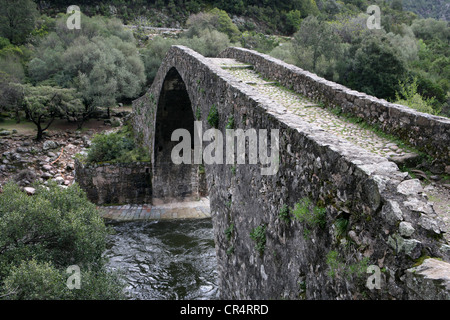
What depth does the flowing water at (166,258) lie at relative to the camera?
11344 mm

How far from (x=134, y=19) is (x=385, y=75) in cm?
3888

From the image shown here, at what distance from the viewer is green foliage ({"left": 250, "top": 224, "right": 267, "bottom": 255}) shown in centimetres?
539

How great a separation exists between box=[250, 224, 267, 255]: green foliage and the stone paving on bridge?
1.88 meters

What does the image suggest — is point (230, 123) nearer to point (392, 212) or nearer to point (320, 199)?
point (320, 199)

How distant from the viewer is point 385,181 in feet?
9.49

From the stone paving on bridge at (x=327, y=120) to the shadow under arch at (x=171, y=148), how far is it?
4.96 metres

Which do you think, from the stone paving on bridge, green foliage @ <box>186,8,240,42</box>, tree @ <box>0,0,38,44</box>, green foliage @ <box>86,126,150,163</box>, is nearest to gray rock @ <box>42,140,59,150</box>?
green foliage @ <box>86,126,150,163</box>

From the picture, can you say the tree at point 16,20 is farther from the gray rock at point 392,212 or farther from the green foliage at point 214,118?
the gray rock at point 392,212

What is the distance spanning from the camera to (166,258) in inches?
522

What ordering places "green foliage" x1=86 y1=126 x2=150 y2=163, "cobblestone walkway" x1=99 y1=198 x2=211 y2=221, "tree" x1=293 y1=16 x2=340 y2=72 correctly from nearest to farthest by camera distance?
"cobblestone walkway" x1=99 y1=198 x2=211 y2=221, "green foliage" x1=86 y1=126 x2=150 y2=163, "tree" x1=293 y1=16 x2=340 y2=72

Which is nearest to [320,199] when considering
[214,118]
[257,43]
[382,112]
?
[382,112]

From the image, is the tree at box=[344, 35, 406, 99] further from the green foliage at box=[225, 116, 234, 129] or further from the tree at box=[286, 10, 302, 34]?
the tree at box=[286, 10, 302, 34]

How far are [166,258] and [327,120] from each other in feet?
29.0
